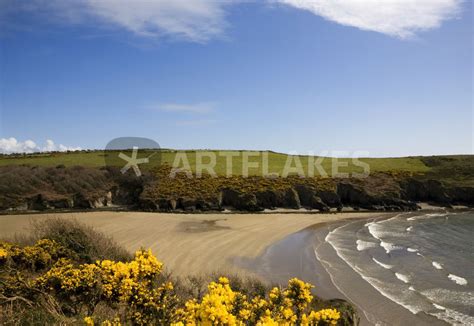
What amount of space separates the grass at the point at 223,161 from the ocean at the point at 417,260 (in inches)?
921

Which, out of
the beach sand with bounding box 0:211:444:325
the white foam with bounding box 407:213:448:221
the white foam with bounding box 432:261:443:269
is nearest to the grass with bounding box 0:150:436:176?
the white foam with bounding box 407:213:448:221

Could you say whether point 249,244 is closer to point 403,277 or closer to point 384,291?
point 403,277

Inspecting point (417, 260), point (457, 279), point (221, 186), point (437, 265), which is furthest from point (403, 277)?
point (221, 186)

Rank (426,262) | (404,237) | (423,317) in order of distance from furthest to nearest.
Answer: (404,237) → (426,262) → (423,317)

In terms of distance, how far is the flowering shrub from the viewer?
611 centimetres

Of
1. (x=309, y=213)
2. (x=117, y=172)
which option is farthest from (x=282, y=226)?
(x=117, y=172)

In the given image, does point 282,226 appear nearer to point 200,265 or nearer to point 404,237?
point 404,237

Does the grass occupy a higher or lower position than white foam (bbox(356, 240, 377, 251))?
higher

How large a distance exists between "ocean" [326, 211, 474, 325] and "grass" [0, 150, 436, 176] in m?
23.4

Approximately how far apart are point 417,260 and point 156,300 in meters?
23.7

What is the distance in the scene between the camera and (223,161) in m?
70.4

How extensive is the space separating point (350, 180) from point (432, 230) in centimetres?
2079

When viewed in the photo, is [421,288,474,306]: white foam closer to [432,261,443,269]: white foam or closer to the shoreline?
the shoreline

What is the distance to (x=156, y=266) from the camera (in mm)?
9383
